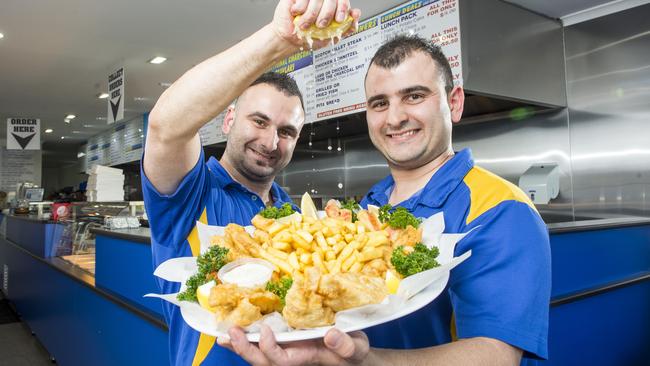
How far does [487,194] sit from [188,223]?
92cm

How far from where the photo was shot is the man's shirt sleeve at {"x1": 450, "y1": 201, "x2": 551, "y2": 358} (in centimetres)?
111

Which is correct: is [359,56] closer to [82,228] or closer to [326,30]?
[82,228]

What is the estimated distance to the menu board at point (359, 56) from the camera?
3748 mm

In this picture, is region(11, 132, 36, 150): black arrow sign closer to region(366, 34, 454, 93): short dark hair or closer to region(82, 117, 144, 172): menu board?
region(82, 117, 144, 172): menu board

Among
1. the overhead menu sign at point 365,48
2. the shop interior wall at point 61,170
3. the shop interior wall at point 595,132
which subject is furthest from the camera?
the shop interior wall at point 61,170

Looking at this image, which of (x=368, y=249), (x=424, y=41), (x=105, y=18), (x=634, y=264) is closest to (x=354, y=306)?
(x=368, y=249)

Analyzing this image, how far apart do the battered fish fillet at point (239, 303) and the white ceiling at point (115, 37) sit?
379 centimetres

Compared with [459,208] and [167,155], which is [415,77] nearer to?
[459,208]

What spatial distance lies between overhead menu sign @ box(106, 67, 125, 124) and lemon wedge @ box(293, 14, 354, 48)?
5811mm

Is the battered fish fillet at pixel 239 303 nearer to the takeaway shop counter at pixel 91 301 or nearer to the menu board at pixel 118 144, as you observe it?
the takeaway shop counter at pixel 91 301

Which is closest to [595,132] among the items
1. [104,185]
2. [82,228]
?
[82,228]

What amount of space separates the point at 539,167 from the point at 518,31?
51.6 inches

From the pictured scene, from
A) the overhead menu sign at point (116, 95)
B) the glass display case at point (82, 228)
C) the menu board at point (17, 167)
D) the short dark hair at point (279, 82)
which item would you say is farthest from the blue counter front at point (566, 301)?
the menu board at point (17, 167)

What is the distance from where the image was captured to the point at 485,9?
3.86 metres
